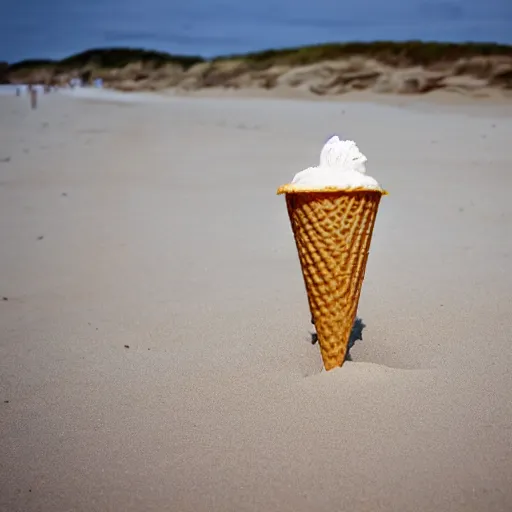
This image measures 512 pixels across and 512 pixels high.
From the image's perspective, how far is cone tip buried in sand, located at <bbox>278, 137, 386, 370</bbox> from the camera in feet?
6.93

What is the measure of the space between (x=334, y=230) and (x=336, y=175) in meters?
0.18

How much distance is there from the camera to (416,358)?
247 cm

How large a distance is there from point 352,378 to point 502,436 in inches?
19.7

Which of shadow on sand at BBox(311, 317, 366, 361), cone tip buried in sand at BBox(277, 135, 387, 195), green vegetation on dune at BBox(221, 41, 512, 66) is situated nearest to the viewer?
cone tip buried in sand at BBox(277, 135, 387, 195)

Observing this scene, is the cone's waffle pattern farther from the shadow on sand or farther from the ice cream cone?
the shadow on sand

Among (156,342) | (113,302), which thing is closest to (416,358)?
(156,342)

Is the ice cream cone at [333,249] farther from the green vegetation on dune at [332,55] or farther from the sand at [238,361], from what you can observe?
the green vegetation on dune at [332,55]

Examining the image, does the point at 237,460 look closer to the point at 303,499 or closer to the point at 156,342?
the point at 303,499

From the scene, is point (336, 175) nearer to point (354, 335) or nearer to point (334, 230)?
point (334, 230)

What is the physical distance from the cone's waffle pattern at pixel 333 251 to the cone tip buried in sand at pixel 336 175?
0.10 feet

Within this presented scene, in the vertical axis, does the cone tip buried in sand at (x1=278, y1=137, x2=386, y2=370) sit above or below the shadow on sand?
above

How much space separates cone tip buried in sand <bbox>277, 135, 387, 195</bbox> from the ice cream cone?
12 millimetres

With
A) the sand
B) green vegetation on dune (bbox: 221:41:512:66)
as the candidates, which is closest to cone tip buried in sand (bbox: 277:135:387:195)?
the sand

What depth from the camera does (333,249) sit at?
2193mm
